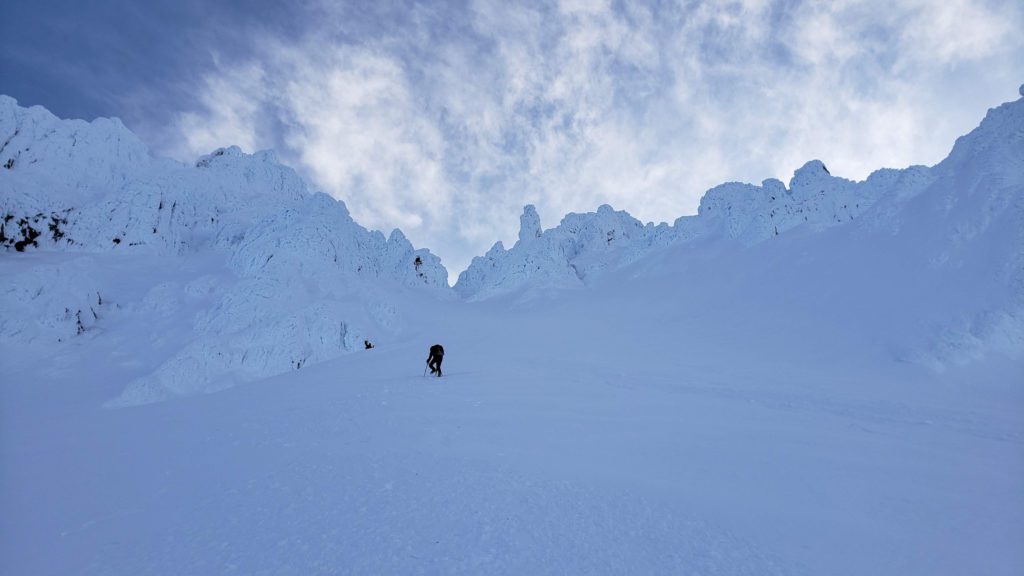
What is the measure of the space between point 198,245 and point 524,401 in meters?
60.3

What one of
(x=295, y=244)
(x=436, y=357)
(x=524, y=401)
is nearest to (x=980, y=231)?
(x=524, y=401)

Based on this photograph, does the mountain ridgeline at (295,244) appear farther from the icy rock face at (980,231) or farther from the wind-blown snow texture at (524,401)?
the wind-blown snow texture at (524,401)

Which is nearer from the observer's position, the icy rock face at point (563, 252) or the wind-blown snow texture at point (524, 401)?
the wind-blown snow texture at point (524, 401)

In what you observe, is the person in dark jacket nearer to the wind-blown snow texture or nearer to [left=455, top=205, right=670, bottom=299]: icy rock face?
the wind-blown snow texture

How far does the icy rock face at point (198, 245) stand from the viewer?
30562 mm

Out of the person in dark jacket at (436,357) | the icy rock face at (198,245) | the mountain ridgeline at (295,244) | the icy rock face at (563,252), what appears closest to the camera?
the person in dark jacket at (436,357)

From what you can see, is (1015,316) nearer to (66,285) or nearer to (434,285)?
(66,285)

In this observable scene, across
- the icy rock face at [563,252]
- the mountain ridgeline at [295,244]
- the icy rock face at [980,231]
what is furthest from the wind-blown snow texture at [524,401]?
the icy rock face at [563,252]

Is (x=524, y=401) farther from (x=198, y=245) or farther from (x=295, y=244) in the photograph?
(x=198, y=245)

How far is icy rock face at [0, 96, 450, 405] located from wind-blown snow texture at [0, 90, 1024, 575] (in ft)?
0.97

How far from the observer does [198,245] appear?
56719mm

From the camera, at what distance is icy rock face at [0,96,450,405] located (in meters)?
30.6

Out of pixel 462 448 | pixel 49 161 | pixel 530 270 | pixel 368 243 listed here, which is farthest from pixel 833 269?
pixel 49 161

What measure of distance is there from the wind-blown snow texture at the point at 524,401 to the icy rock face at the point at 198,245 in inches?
11.6
